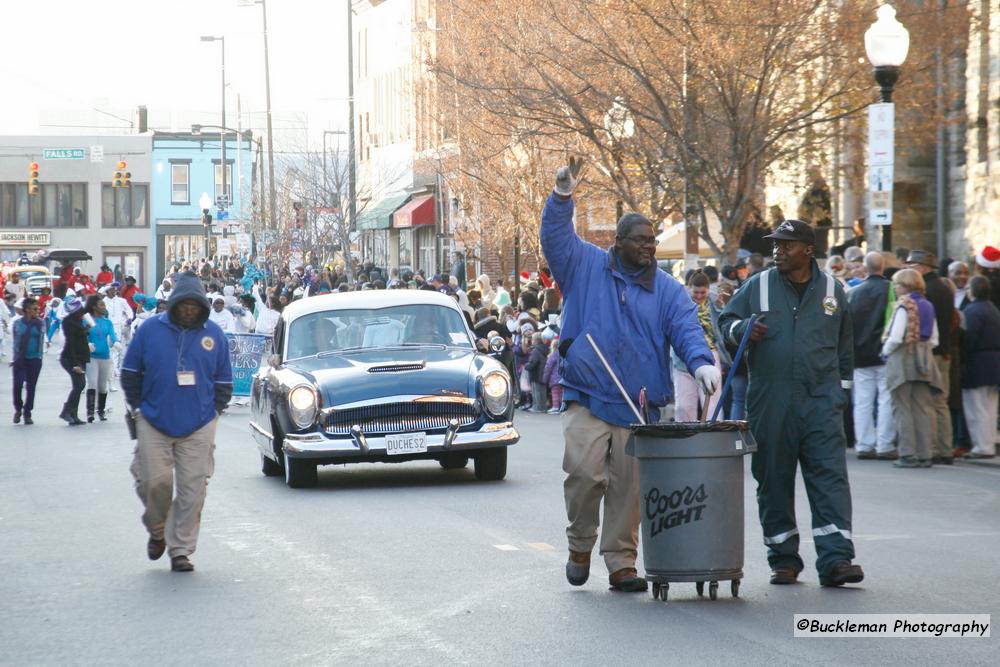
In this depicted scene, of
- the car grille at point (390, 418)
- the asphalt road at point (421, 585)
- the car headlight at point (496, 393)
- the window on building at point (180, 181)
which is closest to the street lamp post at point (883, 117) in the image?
the asphalt road at point (421, 585)

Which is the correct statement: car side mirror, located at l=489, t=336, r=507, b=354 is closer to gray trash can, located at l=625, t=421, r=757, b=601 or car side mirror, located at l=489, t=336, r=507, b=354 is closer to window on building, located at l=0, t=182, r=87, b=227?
gray trash can, located at l=625, t=421, r=757, b=601

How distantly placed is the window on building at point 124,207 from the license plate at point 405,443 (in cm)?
7284

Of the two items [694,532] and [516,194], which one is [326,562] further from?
[516,194]

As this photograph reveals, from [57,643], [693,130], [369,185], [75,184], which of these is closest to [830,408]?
[57,643]

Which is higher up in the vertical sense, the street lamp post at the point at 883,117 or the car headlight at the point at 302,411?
the street lamp post at the point at 883,117

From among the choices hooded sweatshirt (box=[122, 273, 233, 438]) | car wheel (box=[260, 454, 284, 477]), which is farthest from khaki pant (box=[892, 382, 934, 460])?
hooded sweatshirt (box=[122, 273, 233, 438])

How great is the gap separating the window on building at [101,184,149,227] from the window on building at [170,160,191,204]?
5.73ft

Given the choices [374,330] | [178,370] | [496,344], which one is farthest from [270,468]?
[178,370]

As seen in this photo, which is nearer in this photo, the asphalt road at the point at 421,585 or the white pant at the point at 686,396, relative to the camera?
the asphalt road at the point at 421,585

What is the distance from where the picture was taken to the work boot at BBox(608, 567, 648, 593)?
28.0ft

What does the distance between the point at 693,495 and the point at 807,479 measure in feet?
3.40

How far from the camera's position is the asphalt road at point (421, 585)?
7.30 m

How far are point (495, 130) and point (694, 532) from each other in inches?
1072

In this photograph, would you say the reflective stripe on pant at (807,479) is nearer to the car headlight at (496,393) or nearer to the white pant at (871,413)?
the car headlight at (496,393)
